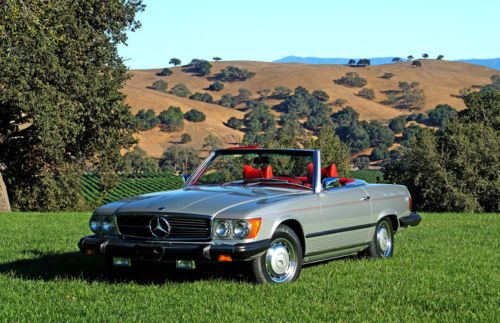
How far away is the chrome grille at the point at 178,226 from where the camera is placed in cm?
884

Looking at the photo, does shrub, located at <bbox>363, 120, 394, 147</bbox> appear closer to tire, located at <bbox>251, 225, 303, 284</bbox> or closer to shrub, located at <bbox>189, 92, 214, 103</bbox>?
shrub, located at <bbox>189, 92, 214, 103</bbox>

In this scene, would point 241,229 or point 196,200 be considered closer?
point 241,229

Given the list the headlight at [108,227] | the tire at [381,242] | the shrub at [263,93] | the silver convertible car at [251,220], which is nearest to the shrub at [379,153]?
the shrub at [263,93]

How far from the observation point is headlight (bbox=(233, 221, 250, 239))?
8.73m

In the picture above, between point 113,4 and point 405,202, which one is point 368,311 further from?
point 113,4

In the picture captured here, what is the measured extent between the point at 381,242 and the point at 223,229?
127 inches

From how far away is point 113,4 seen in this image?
32.1m

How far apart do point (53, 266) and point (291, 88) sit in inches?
7282

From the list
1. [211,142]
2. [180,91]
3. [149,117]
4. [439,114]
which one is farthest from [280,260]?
[180,91]

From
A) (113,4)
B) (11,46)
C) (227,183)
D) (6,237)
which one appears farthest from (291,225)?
(113,4)

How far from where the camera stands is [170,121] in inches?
5891

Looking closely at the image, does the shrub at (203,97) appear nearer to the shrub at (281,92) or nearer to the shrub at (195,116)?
the shrub at (281,92)

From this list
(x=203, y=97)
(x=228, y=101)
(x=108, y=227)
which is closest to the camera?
(x=108, y=227)

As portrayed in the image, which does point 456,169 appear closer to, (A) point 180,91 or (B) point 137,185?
(B) point 137,185
